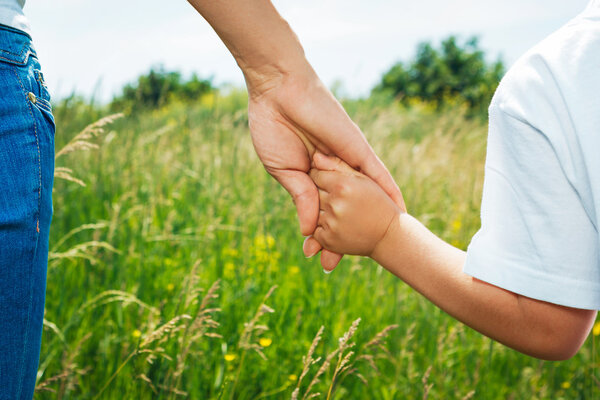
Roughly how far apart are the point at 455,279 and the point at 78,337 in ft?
4.65

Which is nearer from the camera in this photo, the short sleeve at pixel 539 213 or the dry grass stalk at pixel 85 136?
the short sleeve at pixel 539 213

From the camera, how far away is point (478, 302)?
1077 millimetres

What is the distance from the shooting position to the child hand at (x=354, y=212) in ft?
3.98

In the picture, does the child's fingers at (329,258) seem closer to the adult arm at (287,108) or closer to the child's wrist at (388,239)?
the adult arm at (287,108)

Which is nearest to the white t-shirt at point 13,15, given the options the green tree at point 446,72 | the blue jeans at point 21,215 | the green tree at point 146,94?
the blue jeans at point 21,215

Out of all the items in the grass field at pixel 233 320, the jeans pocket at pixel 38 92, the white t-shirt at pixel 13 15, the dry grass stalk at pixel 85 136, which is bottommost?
the grass field at pixel 233 320

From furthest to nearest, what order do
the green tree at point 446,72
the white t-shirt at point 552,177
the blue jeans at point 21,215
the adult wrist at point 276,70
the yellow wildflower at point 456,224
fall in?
the green tree at point 446,72
the yellow wildflower at point 456,224
the adult wrist at point 276,70
the white t-shirt at point 552,177
the blue jeans at point 21,215

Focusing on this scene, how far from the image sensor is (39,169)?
0.80m

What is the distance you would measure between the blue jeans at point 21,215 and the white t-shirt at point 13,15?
0.5 inches

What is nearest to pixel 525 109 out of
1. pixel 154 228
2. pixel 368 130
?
pixel 154 228

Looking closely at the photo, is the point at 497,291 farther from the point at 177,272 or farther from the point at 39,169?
the point at 177,272

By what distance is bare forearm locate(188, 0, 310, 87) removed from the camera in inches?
42.1

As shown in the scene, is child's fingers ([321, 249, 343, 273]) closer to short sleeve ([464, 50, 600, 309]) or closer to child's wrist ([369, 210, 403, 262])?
child's wrist ([369, 210, 403, 262])

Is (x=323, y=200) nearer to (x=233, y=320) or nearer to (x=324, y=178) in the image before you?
(x=324, y=178)
